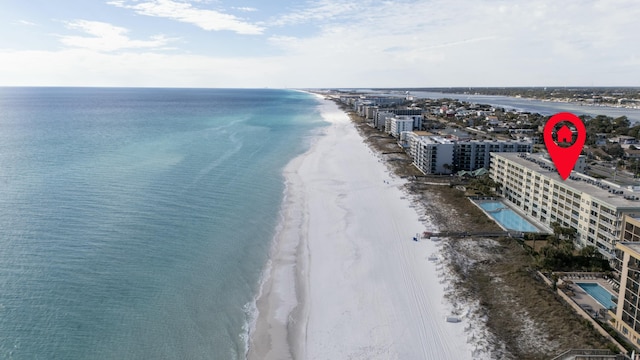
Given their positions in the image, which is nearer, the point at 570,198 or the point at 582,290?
the point at 582,290

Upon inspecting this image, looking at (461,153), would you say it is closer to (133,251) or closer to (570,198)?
(570,198)

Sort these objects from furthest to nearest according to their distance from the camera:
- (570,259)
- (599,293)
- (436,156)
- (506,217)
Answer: (436,156)
(506,217)
(570,259)
(599,293)

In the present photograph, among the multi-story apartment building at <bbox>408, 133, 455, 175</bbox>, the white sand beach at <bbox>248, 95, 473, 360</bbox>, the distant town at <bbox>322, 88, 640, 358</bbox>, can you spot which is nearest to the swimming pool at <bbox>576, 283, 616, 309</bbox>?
the distant town at <bbox>322, 88, 640, 358</bbox>

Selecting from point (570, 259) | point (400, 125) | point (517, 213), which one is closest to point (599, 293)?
point (570, 259)

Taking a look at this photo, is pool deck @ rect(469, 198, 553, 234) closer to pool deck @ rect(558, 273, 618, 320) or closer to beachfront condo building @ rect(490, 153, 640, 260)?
beachfront condo building @ rect(490, 153, 640, 260)

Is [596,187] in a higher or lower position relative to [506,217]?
higher

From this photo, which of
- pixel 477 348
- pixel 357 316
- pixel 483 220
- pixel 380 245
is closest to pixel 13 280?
pixel 357 316

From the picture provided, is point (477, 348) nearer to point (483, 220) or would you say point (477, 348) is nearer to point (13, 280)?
point (483, 220)

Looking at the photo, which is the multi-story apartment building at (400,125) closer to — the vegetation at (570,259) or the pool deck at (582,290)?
the vegetation at (570,259)

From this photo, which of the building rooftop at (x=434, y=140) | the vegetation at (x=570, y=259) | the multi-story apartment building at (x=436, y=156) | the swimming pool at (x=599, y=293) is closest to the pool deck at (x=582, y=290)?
the swimming pool at (x=599, y=293)
